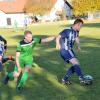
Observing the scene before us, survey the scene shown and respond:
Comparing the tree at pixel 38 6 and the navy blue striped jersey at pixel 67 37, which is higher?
the navy blue striped jersey at pixel 67 37

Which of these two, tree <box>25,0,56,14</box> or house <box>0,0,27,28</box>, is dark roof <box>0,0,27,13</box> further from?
tree <box>25,0,56,14</box>

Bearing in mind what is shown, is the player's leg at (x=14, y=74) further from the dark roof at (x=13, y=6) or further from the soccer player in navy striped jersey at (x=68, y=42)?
the dark roof at (x=13, y=6)

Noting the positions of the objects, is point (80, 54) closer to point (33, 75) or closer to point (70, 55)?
point (33, 75)

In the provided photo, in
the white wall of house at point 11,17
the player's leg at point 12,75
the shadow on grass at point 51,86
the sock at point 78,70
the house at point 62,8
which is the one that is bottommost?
the white wall of house at point 11,17

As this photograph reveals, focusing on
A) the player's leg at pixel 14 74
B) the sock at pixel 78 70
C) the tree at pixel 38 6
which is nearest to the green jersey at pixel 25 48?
the player's leg at pixel 14 74

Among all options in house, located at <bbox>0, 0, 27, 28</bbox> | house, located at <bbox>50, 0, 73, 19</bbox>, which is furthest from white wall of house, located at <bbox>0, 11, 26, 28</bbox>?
house, located at <bbox>50, 0, 73, 19</bbox>

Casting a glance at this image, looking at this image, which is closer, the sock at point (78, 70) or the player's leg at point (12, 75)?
the sock at point (78, 70)

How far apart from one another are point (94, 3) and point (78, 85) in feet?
229

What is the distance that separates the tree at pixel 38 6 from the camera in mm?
80062

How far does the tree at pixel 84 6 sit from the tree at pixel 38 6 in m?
6.18

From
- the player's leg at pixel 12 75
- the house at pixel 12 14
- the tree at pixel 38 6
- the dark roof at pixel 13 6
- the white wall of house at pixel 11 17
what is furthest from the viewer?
the dark roof at pixel 13 6

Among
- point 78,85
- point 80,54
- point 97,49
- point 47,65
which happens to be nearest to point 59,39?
point 78,85

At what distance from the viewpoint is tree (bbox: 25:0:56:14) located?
80.1 metres

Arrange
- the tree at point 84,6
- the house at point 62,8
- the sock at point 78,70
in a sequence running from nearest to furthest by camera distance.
A: the sock at point 78,70
the tree at point 84,6
the house at point 62,8
